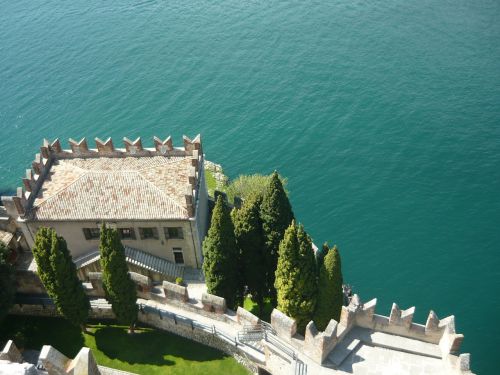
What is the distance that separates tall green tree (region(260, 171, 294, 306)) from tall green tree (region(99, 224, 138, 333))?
1214cm

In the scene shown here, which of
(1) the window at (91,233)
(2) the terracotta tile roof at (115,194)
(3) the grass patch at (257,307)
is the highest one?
(2) the terracotta tile roof at (115,194)

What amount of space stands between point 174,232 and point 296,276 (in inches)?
584

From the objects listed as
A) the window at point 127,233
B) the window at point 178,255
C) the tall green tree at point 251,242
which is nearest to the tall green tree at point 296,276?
the tall green tree at point 251,242

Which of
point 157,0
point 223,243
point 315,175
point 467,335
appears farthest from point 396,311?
point 157,0

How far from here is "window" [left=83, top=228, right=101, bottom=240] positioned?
51719 mm

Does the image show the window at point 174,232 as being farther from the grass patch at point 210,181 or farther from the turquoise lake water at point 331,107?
the turquoise lake water at point 331,107

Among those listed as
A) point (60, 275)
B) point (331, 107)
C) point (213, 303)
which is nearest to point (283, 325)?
point (213, 303)

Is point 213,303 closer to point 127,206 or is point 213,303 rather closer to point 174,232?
point 174,232

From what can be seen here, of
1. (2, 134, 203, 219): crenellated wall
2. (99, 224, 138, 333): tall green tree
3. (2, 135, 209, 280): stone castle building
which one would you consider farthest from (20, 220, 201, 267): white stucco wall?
(99, 224, 138, 333): tall green tree

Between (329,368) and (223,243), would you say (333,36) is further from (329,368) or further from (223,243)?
(329,368)

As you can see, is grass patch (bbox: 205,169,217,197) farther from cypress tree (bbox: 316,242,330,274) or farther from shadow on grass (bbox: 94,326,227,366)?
shadow on grass (bbox: 94,326,227,366)

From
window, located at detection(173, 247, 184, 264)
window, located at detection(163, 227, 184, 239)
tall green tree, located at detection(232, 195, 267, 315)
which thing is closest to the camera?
tall green tree, located at detection(232, 195, 267, 315)

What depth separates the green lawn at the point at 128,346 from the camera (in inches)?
1709

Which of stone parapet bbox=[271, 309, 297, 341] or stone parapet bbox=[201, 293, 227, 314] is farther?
stone parapet bbox=[201, 293, 227, 314]
